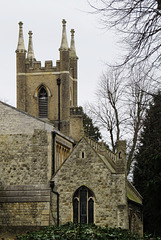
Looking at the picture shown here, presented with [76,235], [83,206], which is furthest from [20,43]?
[76,235]

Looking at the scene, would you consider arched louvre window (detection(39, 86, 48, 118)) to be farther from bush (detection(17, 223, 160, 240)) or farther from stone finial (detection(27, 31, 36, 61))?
bush (detection(17, 223, 160, 240))

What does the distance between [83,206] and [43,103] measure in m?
21.2

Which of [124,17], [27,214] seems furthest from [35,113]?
[124,17]

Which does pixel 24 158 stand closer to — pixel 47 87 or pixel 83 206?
pixel 83 206

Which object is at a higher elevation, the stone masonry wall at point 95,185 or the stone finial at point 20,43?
the stone finial at point 20,43

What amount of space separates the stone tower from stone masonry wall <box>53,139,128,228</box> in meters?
17.7

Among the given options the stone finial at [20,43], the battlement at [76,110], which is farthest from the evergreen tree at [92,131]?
the battlement at [76,110]

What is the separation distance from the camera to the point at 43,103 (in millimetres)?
49062

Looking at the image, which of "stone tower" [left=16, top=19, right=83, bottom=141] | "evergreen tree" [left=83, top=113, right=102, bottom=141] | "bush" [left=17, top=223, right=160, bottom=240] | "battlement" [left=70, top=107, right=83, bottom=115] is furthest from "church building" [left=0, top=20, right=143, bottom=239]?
"evergreen tree" [left=83, top=113, right=102, bottom=141]

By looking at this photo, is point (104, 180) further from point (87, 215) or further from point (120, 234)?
point (120, 234)

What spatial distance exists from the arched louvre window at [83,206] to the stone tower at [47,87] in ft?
59.4

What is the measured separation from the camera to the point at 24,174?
29.9 meters

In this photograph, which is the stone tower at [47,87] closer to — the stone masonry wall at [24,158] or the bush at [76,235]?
the stone masonry wall at [24,158]

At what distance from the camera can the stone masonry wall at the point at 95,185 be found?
2862cm
